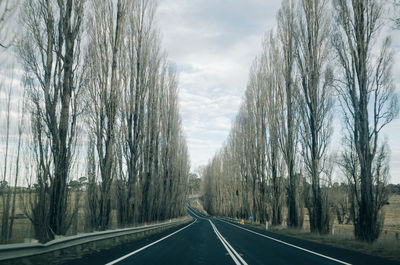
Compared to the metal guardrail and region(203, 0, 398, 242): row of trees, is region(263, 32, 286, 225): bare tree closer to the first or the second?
region(203, 0, 398, 242): row of trees

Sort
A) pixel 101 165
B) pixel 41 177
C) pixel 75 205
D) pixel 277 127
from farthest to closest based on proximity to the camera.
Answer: pixel 277 127
pixel 101 165
pixel 75 205
pixel 41 177

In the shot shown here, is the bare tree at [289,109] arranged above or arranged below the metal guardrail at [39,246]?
above

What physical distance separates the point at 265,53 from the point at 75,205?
27.9 metres

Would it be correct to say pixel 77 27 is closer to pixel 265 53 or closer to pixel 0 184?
pixel 0 184

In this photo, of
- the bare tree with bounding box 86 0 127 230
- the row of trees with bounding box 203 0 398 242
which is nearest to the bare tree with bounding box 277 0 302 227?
the row of trees with bounding box 203 0 398 242

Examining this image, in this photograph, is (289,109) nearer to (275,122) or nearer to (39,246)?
(275,122)

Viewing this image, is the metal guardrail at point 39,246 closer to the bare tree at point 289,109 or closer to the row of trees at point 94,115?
the row of trees at point 94,115

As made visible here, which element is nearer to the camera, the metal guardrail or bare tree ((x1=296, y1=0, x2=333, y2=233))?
the metal guardrail

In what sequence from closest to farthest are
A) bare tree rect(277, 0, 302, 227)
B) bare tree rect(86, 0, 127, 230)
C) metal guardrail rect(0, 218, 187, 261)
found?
metal guardrail rect(0, 218, 187, 261)
bare tree rect(86, 0, 127, 230)
bare tree rect(277, 0, 302, 227)

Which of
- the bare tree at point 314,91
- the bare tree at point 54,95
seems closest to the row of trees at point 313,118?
the bare tree at point 314,91

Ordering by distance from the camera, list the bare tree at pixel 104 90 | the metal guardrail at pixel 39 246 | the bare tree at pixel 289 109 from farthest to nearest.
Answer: the bare tree at pixel 289 109 → the bare tree at pixel 104 90 → the metal guardrail at pixel 39 246

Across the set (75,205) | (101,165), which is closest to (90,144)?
(101,165)

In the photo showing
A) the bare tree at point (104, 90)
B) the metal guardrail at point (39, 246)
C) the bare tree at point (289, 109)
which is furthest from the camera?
the bare tree at point (289, 109)

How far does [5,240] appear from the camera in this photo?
8.91m
